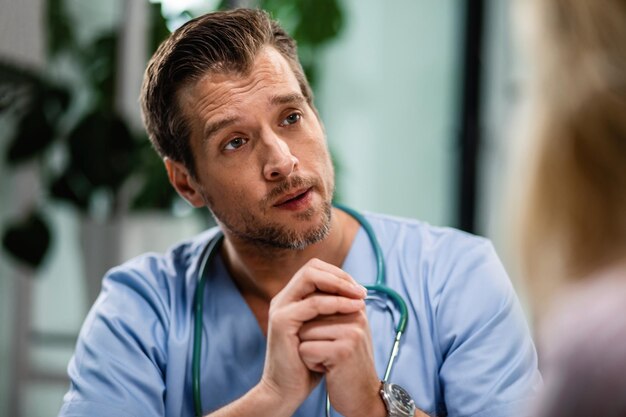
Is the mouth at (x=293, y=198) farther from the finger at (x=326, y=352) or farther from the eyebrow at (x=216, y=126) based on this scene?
the finger at (x=326, y=352)

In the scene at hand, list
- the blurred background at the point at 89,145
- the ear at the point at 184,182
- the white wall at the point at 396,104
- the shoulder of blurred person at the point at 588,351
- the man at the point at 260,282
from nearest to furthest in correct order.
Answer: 1. the shoulder of blurred person at the point at 588,351
2. the man at the point at 260,282
3. the ear at the point at 184,182
4. the blurred background at the point at 89,145
5. the white wall at the point at 396,104

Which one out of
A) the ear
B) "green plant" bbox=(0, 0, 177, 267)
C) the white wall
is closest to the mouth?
the ear

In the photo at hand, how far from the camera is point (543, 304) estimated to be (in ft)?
2.19

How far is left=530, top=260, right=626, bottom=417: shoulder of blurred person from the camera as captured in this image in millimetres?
578

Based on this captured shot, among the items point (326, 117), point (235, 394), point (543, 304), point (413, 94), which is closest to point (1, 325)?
point (235, 394)

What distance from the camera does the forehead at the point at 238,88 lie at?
129 cm

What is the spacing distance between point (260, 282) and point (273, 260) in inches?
2.0

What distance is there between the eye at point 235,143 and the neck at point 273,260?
16 centimetres

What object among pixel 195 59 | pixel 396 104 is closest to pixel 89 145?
pixel 195 59

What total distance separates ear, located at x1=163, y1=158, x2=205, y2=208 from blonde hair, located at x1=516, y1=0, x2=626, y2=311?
86cm

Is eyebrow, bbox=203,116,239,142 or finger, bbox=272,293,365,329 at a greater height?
eyebrow, bbox=203,116,239,142

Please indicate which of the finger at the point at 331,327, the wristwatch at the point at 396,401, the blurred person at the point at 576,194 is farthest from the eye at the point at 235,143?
the blurred person at the point at 576,194

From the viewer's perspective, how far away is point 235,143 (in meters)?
1.32

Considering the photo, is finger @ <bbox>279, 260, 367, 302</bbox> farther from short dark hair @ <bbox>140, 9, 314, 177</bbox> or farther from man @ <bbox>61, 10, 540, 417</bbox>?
short dark hair @ <bbox>140, 9, 314, 177</bbox>
